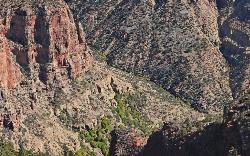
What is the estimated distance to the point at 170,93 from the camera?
599 feet

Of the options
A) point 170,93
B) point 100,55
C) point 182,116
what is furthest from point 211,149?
point 100,55

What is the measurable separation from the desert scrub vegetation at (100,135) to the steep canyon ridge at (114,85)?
0.65 feet

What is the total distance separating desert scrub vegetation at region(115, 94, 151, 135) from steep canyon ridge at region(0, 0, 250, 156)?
212mm

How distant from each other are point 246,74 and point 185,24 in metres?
19.3

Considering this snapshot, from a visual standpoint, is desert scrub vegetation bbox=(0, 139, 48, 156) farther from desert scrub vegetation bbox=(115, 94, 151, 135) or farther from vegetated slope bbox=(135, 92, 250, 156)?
desert scrub vegetation bbox=(115, 94, 151, 135)

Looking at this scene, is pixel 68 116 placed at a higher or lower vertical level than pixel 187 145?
lower

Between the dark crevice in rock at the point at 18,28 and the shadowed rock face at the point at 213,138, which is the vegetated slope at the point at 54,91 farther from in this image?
the shadowed rock face at the point at 213,138

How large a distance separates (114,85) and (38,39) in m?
21.1

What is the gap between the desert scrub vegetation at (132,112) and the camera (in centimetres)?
16575

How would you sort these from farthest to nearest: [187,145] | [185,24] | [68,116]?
[185,24] → [68,116] → [187,145]

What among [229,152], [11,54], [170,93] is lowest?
[170,93]

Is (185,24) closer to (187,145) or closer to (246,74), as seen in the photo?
(246,74)

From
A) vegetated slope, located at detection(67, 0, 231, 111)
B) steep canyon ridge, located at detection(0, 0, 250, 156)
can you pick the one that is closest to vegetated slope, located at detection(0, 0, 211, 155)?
steep canyon ridge, located at detection(0, 0, 250, 156)

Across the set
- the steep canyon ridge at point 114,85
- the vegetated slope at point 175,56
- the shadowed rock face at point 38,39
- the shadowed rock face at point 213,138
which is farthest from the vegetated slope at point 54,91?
the shadowed rock face at point 213,138
